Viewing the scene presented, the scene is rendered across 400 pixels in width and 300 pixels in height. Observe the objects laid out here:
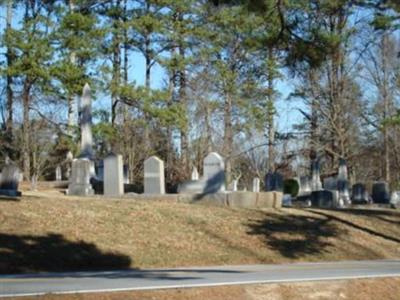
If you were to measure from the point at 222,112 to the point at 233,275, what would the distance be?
38.2 meters

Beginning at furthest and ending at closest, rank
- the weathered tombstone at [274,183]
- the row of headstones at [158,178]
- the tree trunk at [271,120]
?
the tree trunk at [271,120] < the weathered tombstone at [274,183] < the row of headstones at [158,178]

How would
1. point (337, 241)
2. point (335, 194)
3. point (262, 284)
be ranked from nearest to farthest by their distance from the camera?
point (262, 284) < point (337, 241) < point (335, 194)

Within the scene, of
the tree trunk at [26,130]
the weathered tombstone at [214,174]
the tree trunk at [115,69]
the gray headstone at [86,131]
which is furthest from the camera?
the tree trunk at [26,130]

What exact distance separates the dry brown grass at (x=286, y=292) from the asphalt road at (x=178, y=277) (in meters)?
0.32

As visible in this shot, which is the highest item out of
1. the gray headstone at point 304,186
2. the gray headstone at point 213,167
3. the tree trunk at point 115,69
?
the tree trunk at point 115,69

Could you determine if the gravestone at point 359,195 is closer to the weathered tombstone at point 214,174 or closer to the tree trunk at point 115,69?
the weathered tombstone at point 214,174

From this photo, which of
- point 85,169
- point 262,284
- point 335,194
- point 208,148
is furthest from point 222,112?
point 262,284

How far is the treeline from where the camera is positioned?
4278 centimetres

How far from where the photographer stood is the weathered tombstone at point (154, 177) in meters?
25.8

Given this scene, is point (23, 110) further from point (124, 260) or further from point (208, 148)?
point (124, 260)

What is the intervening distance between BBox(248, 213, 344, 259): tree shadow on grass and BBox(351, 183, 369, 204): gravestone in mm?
13620

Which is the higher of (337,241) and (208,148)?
(208,148)

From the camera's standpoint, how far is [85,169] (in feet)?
91.5

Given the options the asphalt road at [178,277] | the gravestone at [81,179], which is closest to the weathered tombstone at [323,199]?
the gravestone at [81,179]
